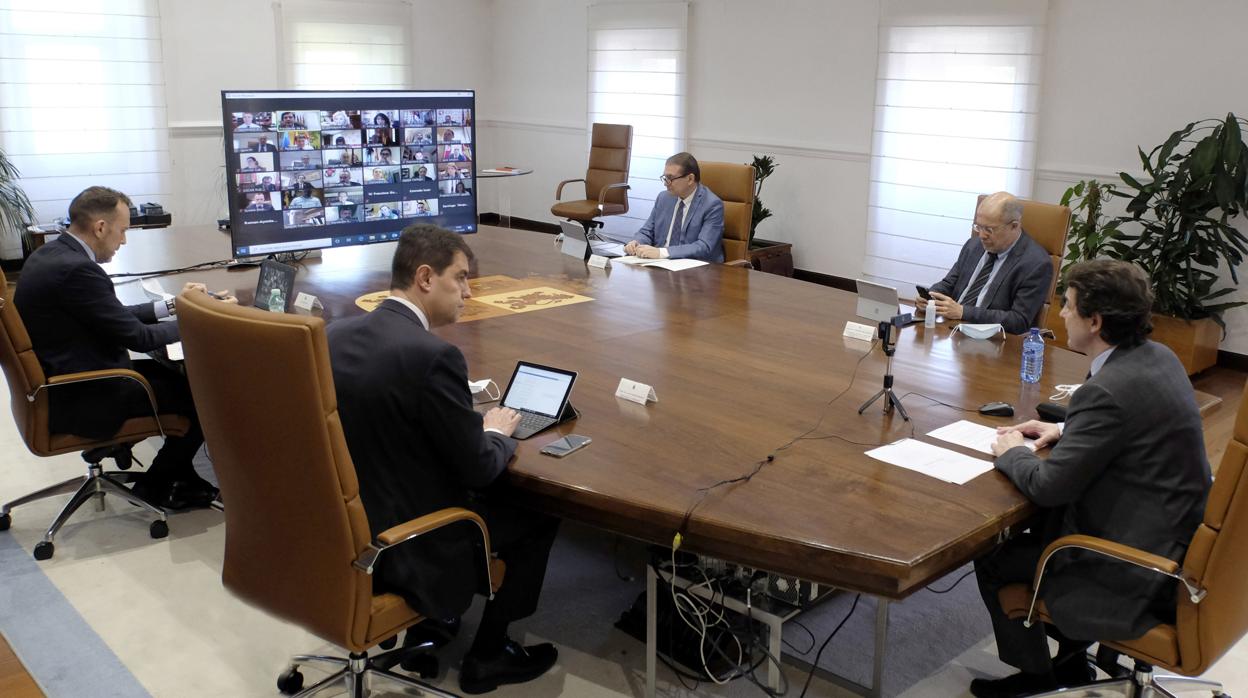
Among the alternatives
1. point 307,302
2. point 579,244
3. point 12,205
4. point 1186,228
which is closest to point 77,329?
point 307,302

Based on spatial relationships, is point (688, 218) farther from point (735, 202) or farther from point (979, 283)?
point (979, 283)

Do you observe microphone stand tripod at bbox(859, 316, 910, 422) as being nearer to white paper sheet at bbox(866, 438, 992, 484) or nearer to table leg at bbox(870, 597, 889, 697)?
white paper sheet at bbox(866, 438, 992, 484)

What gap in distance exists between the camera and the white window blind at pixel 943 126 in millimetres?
6262

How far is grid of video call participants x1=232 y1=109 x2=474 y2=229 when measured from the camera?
4.24 meters

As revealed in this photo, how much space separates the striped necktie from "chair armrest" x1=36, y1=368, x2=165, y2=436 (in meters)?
3.01

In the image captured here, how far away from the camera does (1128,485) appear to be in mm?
2330

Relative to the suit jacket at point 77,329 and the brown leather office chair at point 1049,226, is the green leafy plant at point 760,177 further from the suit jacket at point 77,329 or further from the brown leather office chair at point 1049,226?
the suit jacket at point 77,329

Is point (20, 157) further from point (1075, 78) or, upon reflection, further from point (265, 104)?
point (1075, 78)

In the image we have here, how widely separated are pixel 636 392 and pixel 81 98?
6.56 meters

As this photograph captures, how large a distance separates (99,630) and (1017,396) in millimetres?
2690

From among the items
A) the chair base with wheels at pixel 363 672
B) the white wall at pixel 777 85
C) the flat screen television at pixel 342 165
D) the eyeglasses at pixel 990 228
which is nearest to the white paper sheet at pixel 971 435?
the chair base with wheels at pixel 363 672

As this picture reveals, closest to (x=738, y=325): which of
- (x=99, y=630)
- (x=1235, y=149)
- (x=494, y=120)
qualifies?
(x=99, y=630)

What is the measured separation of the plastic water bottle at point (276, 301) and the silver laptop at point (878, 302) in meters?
1.98

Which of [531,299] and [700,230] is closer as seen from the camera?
[531,299]
